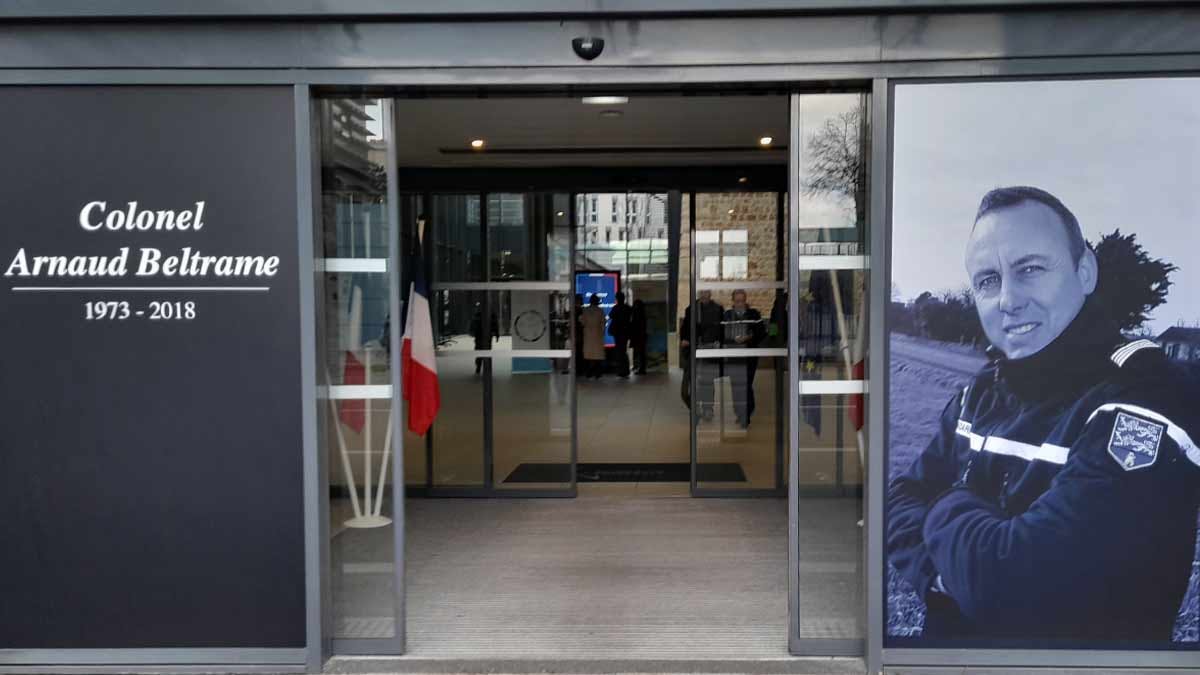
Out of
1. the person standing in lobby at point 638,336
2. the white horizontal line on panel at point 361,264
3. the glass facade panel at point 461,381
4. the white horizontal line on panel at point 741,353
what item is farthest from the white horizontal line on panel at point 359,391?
the person standing in lobby at point 638,336

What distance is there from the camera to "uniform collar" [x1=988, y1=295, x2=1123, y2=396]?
12.5ft

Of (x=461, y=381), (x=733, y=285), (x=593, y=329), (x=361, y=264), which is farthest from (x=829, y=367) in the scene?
(x=593, y=329)

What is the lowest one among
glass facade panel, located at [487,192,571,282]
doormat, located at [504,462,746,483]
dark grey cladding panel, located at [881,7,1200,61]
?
doormat, located at [504,462,746,483]

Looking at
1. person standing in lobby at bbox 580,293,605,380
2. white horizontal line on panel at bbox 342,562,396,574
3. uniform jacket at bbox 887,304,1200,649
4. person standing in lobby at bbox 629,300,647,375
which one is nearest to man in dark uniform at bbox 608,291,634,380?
person standing in lobby at bbox 629,300,647,375

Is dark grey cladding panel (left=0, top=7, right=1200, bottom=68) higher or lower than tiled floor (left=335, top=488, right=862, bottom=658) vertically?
higher

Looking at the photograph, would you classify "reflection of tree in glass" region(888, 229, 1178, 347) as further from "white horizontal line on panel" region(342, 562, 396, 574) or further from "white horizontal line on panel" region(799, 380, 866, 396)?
"white horizontal line on panel" region(342, 562, 396, 574)

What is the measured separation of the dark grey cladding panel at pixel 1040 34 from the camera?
3729 mm

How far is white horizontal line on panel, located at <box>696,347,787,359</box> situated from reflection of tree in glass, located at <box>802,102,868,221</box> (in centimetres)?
307

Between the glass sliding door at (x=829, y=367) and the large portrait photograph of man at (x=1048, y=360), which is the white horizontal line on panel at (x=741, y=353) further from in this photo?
the large portrait photograph of man at (x=1048, y=360)

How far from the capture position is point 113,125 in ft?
12.9

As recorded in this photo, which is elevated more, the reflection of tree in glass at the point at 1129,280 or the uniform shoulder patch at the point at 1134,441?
the reflection of tree in glass at the point at 1129,280

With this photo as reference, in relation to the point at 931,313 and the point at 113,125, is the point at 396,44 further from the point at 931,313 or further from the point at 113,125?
the point at 931,313

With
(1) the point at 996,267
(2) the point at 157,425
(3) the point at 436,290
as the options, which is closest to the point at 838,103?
(1) the point at 996,267

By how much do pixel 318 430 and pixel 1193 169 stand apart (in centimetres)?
381
